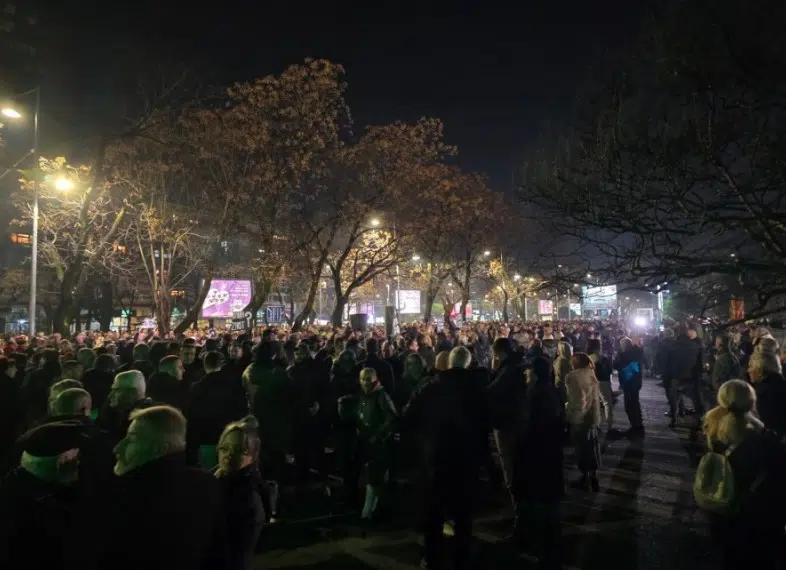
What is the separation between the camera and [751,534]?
3773 mm

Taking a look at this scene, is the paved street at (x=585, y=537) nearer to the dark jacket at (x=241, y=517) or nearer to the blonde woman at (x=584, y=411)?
the blonde woman at (x=584, y=411)

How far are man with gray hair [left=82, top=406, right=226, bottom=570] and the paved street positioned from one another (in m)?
3.27

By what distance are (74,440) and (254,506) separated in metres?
1.03

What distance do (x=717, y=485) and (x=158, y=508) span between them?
3.40 metres

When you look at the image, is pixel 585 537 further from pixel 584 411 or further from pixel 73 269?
pixel 73 269

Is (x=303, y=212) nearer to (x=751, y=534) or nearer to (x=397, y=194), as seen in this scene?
(x=397, y=194)

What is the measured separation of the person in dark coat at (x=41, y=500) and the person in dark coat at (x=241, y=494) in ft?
2.44

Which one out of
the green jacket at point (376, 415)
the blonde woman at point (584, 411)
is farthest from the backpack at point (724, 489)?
the blonde woman at point (584, 411)

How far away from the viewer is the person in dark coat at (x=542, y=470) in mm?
5152

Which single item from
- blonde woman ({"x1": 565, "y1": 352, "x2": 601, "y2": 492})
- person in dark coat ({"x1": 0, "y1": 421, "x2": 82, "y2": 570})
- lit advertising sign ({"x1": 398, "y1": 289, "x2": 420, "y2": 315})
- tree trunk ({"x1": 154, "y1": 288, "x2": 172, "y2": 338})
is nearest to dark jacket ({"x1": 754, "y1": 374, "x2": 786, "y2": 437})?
blonde woman ({"x1": 565, "y1": 352, "x2": 601, "y2": 492})

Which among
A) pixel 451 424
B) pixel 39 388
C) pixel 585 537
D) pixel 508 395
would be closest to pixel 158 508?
pixel 451 424

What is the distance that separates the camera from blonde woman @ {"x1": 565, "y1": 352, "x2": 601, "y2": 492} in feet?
24.9

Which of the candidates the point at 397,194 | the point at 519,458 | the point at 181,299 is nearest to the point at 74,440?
the point at 519,458

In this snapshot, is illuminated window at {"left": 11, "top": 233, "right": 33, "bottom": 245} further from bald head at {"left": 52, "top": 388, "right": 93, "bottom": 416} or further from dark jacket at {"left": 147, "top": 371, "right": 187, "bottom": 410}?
bald head at {"left": 52, "top": 388, "right": 93, "bottom": 416}
